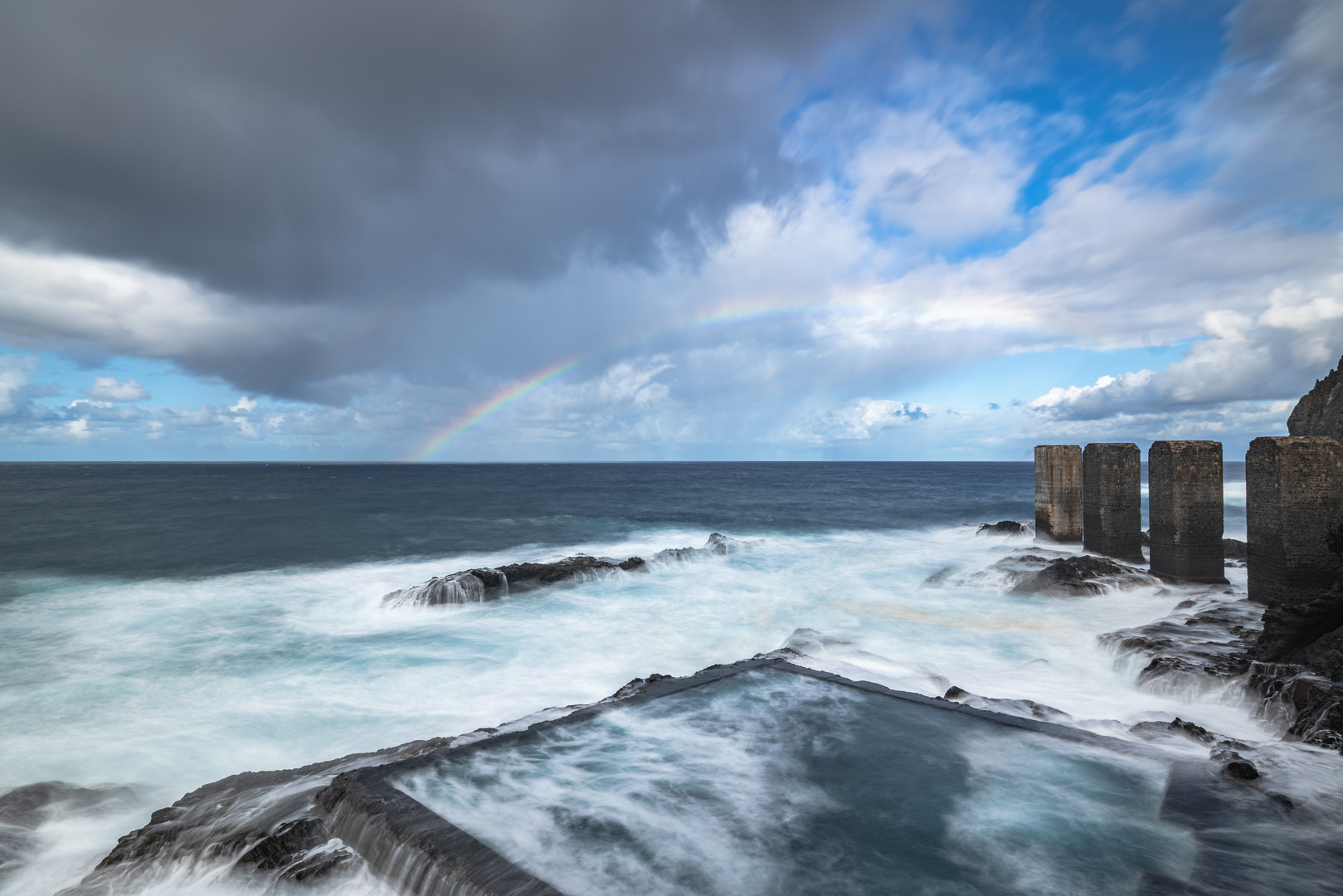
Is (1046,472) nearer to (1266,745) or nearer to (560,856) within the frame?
(1266,745)

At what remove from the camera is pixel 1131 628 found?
10914mm

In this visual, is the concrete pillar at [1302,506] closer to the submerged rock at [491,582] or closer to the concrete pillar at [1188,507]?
the concrete pillar at [1188,507]

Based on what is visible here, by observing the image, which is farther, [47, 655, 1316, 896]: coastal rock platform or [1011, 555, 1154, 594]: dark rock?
[1011, 555, 1154, 594]: dark rock

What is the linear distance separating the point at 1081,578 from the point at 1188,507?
261 cm

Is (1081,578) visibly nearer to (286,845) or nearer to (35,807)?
(286,845)

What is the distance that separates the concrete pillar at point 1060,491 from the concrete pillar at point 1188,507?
15.9ft

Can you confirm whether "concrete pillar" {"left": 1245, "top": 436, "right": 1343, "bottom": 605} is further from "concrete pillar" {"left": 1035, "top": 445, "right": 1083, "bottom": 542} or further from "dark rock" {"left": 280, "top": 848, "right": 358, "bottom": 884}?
"dark rock" {"left": 280, "top": 848, "right": 358, "bottom": 884}

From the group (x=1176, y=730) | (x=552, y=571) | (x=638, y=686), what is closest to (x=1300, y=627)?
(x=1176, y=730)

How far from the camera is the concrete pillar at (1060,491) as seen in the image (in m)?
19.1

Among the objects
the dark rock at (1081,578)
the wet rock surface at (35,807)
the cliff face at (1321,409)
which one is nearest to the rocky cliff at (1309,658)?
the dark rock at (1081,578)

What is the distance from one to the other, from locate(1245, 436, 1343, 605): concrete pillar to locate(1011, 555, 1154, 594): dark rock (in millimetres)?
3896

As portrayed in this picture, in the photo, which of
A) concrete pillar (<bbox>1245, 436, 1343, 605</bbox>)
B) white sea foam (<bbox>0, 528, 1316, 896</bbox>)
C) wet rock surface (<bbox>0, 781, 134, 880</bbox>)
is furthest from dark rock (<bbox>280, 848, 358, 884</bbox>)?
concrete pillar (<bbox>1245, 436, 1343, 605</bbox>)

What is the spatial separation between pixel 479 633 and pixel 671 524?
20.4 m

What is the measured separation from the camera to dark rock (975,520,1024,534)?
78.2ft
